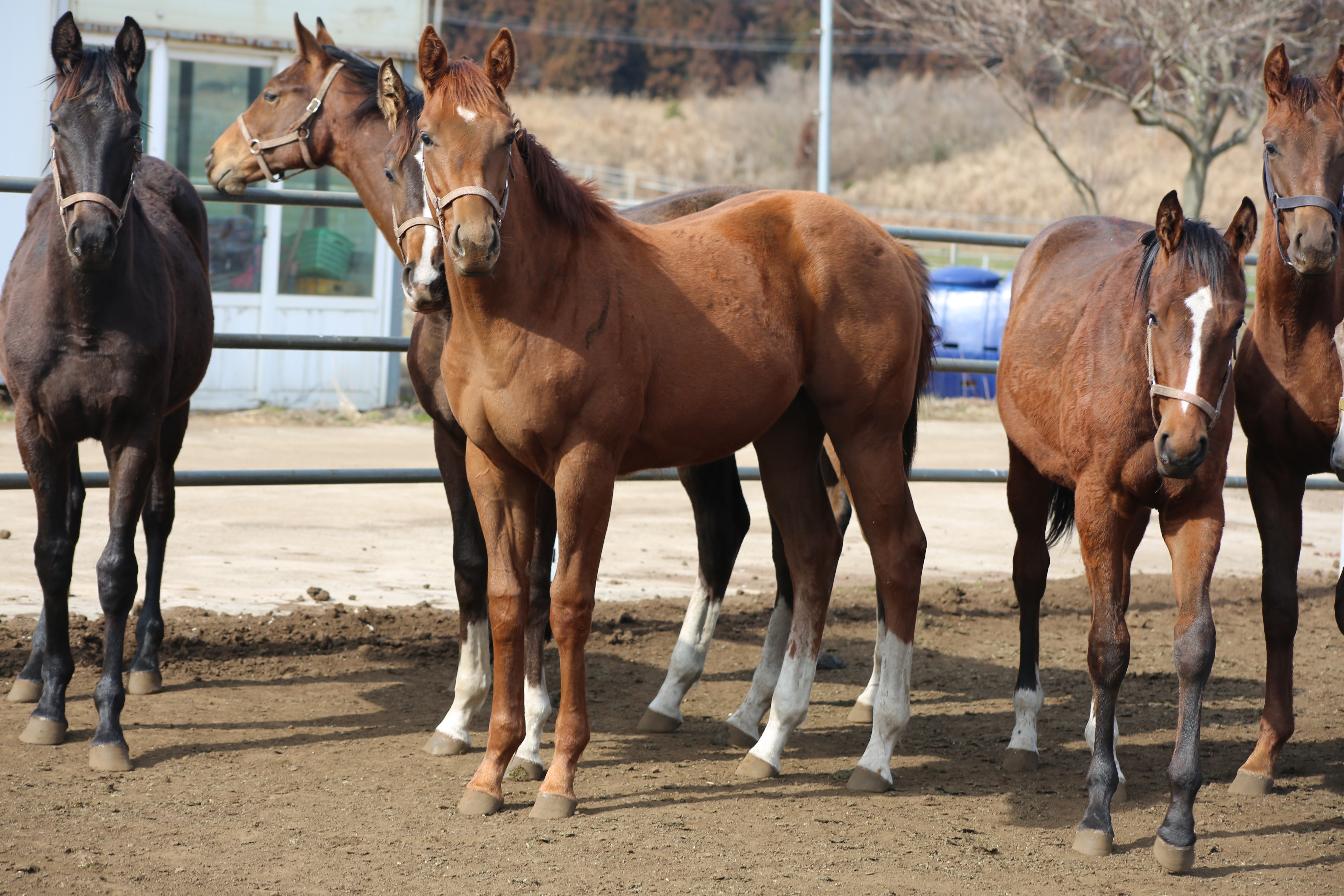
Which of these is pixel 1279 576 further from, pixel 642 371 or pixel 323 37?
pixel 323 37

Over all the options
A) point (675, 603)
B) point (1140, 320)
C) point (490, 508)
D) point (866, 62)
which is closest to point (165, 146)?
point (675, 603)

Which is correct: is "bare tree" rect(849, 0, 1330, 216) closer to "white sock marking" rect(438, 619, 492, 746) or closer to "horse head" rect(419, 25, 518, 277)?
"white sock marking" rect(438, 619, 492, 746)

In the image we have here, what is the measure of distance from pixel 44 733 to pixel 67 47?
7.16ft

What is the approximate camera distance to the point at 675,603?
6.41m

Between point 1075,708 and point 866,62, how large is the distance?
2127 inches

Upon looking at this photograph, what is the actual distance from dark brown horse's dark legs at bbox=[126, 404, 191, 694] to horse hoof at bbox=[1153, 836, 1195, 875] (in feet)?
11.8

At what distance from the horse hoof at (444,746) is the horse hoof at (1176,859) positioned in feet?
7.18

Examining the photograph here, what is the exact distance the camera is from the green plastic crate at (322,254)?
1251 cm

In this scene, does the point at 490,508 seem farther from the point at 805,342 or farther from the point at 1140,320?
the point at 1140,320

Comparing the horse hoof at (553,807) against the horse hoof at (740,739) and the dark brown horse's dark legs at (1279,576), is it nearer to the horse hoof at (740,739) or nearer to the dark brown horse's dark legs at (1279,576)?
the horse hoof at (740,739)

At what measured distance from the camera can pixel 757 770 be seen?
4.04 meters

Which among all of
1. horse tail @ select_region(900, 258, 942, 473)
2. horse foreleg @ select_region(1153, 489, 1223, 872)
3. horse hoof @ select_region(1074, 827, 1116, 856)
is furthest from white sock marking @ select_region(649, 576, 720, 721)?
horse foreleg @ select_region(1153, 489, 1223, 872)

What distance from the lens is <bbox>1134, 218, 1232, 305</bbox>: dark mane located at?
10.7 feet

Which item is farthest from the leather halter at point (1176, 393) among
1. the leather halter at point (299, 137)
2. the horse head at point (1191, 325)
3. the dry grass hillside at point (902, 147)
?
the dry grass hillside at point (902, 147)
